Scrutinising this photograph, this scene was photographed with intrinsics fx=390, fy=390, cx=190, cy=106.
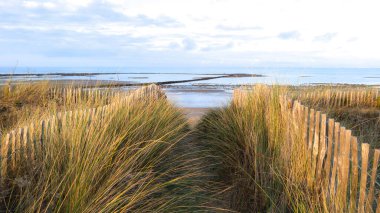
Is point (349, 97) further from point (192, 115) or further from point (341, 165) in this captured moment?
point (341, 165)

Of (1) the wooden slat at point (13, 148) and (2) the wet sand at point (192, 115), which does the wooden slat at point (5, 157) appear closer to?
(1) the wooden slat at point (13, 148)

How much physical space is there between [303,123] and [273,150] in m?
0.74

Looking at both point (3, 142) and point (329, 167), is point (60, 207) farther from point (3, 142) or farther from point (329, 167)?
point (329, 167)

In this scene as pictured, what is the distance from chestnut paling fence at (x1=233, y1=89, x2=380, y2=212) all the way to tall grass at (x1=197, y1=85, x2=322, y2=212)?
7 centimetres

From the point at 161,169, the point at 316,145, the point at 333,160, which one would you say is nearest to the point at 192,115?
the point at 161,169

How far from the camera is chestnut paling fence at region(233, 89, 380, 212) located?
2.75 m

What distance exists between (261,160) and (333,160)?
5.16ft

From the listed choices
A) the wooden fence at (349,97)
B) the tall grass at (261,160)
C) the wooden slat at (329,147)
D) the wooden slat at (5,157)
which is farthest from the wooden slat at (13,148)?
the wooden fence at (349,97)

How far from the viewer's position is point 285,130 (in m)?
4.93

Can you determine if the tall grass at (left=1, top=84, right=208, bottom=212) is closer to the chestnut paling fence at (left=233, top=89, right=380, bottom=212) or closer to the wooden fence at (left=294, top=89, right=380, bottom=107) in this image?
the chestnut paling fence at (left=233, top=89, right=380, bottom=212)

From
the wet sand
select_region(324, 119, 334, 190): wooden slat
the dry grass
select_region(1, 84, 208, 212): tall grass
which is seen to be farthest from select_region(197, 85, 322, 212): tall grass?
the wet sand

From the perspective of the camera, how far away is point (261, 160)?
493 centimetres

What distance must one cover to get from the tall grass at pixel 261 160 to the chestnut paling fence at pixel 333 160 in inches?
2.7

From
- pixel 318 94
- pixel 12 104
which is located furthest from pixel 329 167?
pixel 318 94
